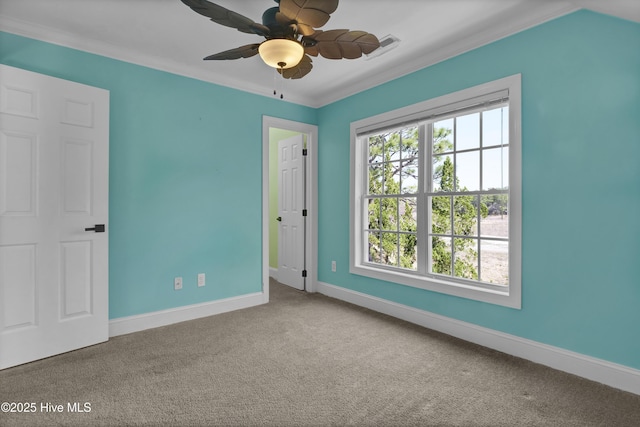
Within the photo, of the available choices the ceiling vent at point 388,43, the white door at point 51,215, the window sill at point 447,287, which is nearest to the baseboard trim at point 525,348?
the window sill at point 447,287

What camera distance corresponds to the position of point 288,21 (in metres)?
1.71

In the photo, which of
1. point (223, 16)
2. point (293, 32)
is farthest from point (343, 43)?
point (223, 16)

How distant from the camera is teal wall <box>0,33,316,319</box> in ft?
9.70

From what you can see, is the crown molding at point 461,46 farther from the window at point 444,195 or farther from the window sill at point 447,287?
the window sill at point 447,287

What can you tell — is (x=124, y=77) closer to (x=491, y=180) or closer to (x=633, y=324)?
(x=491, y=180)

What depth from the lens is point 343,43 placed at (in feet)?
6.14

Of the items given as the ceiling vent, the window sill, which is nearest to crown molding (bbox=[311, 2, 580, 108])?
the ceiling vent

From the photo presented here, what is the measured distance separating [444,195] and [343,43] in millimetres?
1802

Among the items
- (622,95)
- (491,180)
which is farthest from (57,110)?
(622,95)

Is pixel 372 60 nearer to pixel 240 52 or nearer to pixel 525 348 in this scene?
pixel 240 52

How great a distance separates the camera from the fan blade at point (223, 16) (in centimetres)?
159

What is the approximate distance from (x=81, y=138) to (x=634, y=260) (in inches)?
158

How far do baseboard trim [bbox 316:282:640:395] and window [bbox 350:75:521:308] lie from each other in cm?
27

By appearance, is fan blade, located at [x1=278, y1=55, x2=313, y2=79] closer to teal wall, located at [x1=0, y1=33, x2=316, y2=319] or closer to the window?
the window
